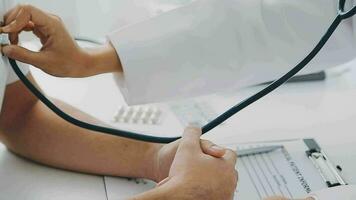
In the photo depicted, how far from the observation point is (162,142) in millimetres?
861

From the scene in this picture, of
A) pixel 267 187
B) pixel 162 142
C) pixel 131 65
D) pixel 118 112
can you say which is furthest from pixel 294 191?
pixel 118 112

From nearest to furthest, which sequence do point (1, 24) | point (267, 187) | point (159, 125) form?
point (1, 24) → point (267, 187) → point (159, 125)

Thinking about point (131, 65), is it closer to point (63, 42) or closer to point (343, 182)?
point (63, 42)

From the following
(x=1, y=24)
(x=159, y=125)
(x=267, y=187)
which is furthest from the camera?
(x=159, y=125)

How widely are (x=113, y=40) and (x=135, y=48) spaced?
0.14ft

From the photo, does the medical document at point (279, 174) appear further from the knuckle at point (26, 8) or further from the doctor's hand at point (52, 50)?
the knuckle at point (26, 8)

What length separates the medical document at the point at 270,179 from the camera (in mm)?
852

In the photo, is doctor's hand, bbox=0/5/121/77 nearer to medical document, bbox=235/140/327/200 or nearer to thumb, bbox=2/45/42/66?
thumb, bbox=2/45/42/66

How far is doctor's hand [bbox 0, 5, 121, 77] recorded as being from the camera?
760 millimetres

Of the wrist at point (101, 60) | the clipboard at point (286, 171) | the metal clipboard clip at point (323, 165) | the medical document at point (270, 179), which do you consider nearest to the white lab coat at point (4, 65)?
the wrist at point (101, 60)

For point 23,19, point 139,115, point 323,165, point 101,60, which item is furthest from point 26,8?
point 323,165

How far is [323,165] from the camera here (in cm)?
92

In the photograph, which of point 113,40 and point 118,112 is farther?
point 118,112

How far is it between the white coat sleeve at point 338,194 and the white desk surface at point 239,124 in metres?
0.17
